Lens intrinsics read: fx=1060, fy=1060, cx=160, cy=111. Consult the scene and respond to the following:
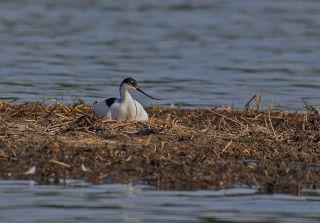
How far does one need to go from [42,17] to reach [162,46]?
10.3 metres

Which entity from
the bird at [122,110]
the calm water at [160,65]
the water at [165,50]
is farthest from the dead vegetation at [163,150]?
the water at [165,50]

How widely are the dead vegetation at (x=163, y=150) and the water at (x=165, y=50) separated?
10.5 ft

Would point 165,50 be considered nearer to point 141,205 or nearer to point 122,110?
point 122,110

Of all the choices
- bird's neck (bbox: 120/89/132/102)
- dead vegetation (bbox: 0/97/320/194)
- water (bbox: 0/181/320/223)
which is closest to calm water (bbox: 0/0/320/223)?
water (bbox: 0/181/320/223)

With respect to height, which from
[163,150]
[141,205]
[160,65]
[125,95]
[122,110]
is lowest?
[141,205]

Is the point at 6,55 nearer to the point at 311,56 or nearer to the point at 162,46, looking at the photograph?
the point at 162,46

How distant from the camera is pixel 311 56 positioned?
27.0 m

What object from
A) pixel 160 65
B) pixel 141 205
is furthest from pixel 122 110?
pixel 160 65

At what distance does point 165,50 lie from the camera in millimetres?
28297

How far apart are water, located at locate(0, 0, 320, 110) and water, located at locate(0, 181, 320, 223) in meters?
6.26

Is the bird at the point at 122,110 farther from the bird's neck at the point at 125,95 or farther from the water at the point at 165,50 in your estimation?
the water at the point at 165,50

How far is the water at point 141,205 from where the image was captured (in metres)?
9.12

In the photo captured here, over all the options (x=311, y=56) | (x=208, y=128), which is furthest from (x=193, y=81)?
(x=208, y=128)

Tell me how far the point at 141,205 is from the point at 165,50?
61.9ft
